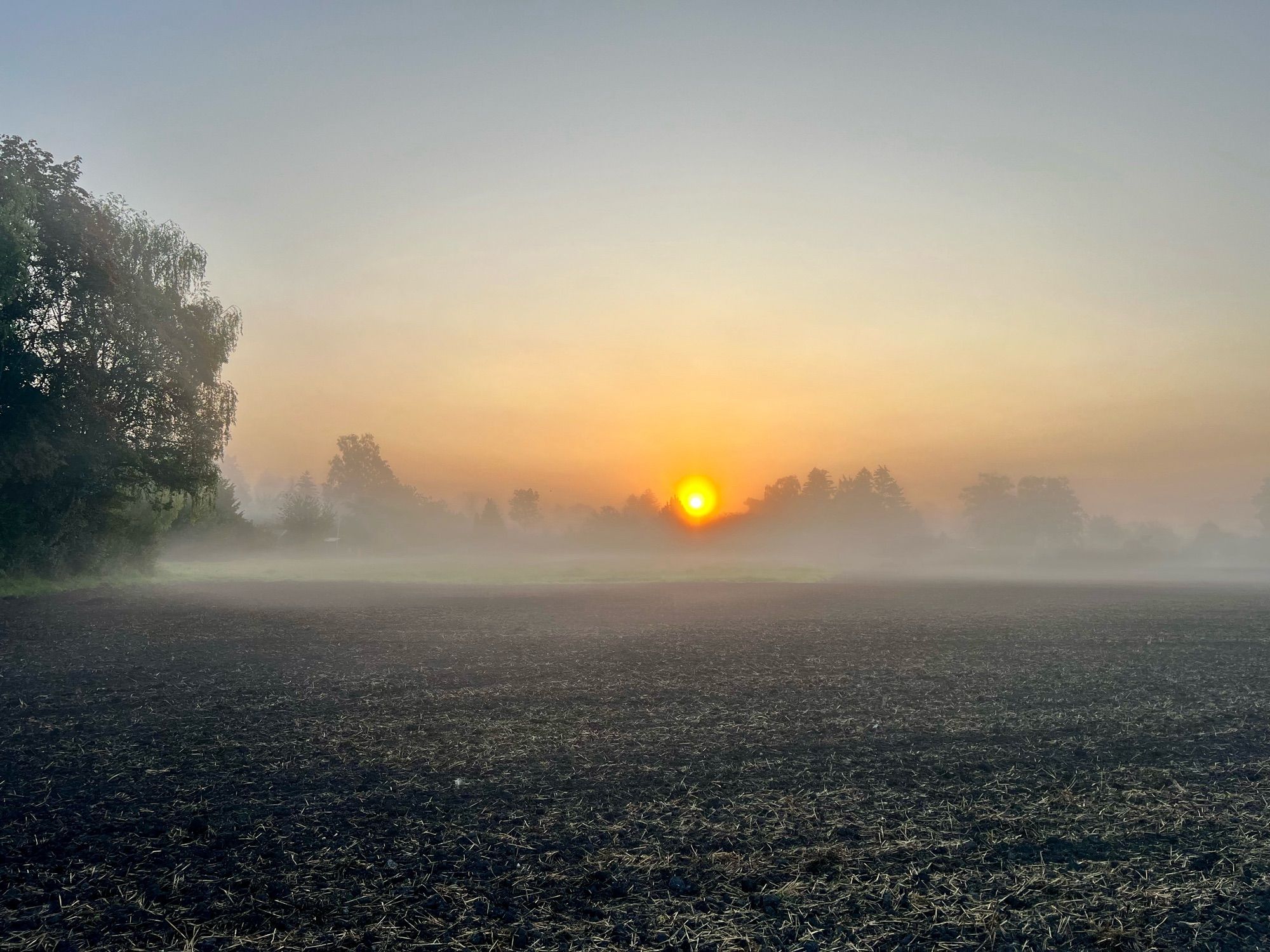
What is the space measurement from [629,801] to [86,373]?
3352cm

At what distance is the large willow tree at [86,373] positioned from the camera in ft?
90.5

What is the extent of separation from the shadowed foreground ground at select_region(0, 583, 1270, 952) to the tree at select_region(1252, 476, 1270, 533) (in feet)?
537

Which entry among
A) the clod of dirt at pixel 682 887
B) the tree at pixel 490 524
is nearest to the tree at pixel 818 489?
the tree at pixel 490 524

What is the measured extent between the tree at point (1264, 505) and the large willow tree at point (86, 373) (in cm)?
17755

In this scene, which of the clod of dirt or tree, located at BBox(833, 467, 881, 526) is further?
tree, located at BBox(833, 467, 881, 526)

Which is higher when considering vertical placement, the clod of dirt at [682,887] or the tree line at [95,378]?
the tree line at [95,378]

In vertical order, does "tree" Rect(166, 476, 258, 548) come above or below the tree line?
below

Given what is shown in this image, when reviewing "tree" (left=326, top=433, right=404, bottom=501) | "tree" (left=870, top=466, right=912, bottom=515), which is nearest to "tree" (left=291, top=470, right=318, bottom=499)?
"tree" (left=326, top=433, right=404, bottom=501)

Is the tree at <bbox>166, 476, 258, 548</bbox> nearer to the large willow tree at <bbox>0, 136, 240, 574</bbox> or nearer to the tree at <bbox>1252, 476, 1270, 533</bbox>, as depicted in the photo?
the large willow tree at <bbox>0, 136, 240, 574</bbox>

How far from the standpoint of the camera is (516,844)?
6.08m

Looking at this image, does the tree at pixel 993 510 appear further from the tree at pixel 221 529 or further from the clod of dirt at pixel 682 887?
the clod of dirt at pixel 682 887

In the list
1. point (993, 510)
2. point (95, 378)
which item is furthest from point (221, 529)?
point (993, 510)

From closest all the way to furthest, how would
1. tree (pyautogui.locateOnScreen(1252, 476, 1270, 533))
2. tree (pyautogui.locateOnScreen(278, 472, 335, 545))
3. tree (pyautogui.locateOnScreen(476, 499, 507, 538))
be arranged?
tree (pyautogui.locateOnScreen(278, 472, 335, 545))
tree (pyautogui.locateOnScreen(1252, 476, 1270, 533))
tree (pyautogui.locateOnScreen(476, 499, 507, 538))

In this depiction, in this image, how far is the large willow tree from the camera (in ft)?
90.5
